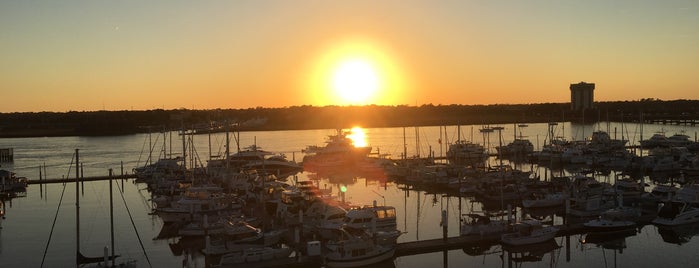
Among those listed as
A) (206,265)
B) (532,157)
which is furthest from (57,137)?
(206,265)

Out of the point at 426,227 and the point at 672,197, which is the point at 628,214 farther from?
the point at 426,227

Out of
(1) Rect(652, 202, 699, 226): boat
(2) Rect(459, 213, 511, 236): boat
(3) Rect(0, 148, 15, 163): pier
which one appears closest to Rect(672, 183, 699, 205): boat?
(1) Rect(652, 202, 699, 226): boat

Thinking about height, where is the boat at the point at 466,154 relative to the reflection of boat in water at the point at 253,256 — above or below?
above

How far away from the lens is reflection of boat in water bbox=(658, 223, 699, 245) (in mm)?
27750

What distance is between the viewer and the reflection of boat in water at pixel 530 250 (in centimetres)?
2510

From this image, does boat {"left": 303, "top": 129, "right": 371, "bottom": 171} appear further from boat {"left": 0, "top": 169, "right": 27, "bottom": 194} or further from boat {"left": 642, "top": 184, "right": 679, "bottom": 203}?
boat {"left": 642, "top": 184, "right": 679, "bottom": 203}

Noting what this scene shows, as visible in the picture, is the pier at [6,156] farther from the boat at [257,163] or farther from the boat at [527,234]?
the boat at [527,234]

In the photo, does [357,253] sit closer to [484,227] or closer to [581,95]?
[484,227]

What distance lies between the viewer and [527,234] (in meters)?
26.2

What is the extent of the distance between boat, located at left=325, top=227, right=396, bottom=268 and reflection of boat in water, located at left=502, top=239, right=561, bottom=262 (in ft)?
16.9

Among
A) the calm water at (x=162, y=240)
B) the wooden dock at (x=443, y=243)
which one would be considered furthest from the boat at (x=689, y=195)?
the wooden dock at (x=443, y=243)

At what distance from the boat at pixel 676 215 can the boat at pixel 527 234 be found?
21.7 ft

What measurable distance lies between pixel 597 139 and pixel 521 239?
46162 mm

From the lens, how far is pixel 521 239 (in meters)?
25.9
